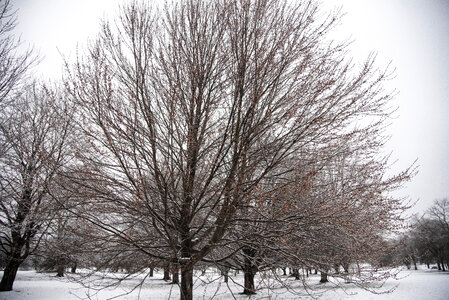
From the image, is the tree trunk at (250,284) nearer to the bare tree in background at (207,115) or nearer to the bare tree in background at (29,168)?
the bare tree in background at (207,115)

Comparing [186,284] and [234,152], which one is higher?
[234,152]

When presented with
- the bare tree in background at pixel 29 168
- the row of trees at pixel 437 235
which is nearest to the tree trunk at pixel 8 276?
the bare tree in background at pixel 29 168

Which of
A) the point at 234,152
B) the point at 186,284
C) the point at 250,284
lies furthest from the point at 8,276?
the point at 234,152

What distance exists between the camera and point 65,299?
37.8ft

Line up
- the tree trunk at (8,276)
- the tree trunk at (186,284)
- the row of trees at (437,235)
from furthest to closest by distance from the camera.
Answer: the row of trees at (437,235)
the tree trunk at (8,276)
the tree trunk at (186,284)

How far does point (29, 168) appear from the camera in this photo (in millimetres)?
7852

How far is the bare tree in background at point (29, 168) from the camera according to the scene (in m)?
4.11

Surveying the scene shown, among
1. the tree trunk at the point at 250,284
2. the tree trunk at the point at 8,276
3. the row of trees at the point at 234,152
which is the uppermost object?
the row of trees at the point at 234,152

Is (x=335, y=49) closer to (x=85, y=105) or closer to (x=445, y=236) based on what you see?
(x=85, y=105)

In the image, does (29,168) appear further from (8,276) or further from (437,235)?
(437,235)

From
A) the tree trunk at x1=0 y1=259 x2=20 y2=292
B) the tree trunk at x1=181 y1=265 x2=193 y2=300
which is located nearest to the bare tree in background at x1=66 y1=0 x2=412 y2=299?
the tree trunk at x1=181 y1=265 x2=193 y2=300

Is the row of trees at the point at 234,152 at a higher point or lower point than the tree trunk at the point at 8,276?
higher

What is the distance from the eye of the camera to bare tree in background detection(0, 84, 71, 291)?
411 centimetres

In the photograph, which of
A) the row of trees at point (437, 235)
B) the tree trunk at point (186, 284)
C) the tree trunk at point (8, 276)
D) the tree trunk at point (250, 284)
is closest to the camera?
the tree trunk at point (250, 284)
